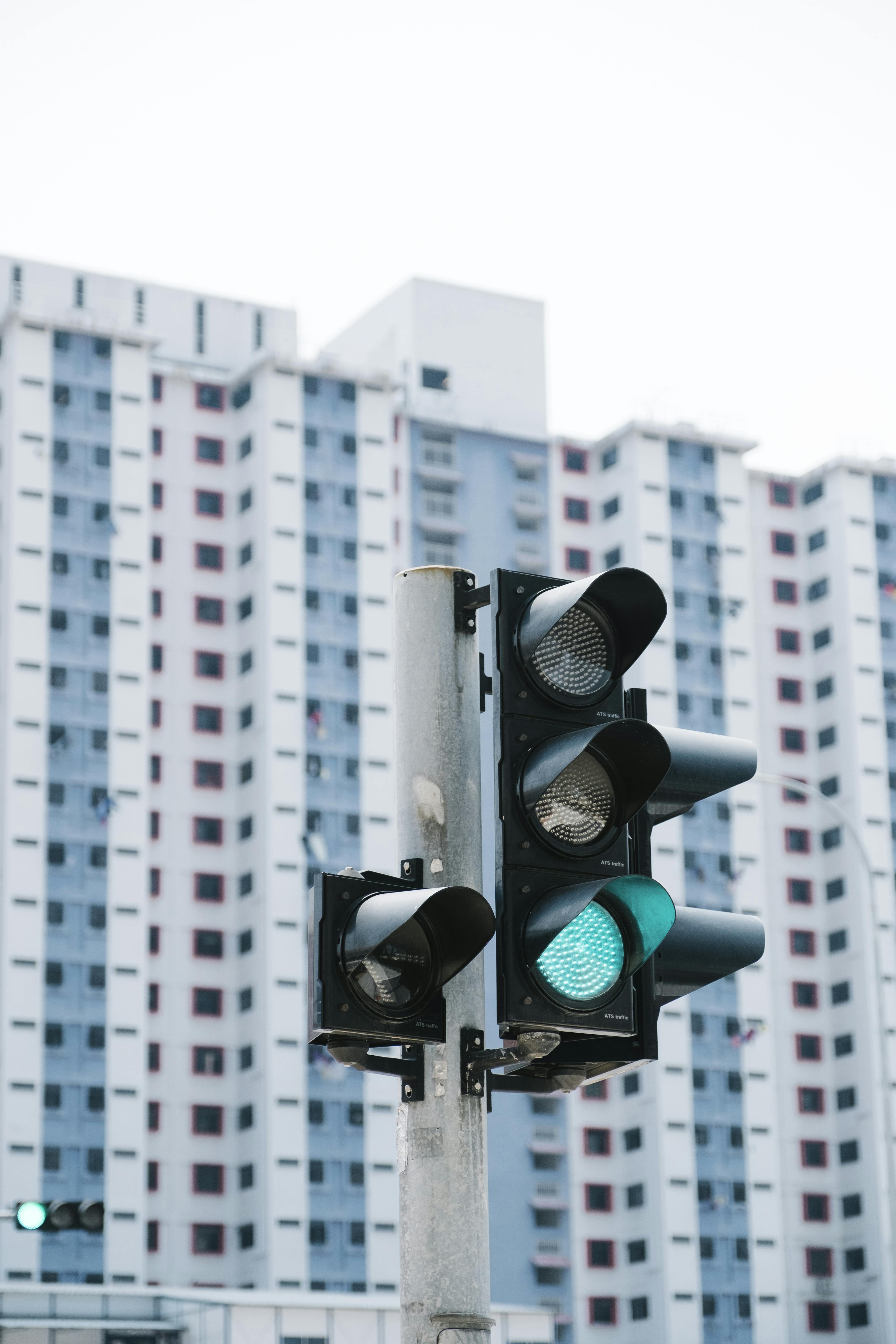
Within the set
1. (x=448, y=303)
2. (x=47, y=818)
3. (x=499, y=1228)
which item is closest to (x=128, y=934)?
(x=47, y=818)

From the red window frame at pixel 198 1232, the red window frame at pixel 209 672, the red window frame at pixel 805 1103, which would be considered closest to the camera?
the red window frame at pixel 198 1232

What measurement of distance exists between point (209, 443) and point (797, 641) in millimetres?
30640

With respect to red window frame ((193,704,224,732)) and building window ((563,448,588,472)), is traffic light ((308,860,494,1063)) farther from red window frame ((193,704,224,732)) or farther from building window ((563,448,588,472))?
building window ((563,448,588,472))

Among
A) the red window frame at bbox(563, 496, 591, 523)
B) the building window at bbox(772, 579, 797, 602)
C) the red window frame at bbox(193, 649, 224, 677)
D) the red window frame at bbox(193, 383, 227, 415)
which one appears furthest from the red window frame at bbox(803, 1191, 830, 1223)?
the red window frame at bbox(193, 383, 227, 415)

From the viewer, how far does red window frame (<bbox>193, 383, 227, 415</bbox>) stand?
94750 mm

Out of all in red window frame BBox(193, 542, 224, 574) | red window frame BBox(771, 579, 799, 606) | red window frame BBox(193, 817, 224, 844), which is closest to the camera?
red window frame BBox(193, 817, 224, 844)

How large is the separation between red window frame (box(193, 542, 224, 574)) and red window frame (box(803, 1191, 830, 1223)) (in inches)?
1508

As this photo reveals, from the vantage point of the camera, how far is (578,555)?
101 meters

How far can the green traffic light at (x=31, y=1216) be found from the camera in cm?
2459

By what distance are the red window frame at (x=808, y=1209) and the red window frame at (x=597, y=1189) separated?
30.6 feet

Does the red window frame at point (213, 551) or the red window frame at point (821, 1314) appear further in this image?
the red window frame at point (213, 551)

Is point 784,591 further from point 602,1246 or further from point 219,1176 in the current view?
point 219,1176

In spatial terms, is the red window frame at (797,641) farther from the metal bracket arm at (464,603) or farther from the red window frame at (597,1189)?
Answer: the metal bracket arm at (464,603)

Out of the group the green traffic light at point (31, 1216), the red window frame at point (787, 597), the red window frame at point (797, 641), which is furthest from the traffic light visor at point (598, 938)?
the red window frame at point (787, 597)
